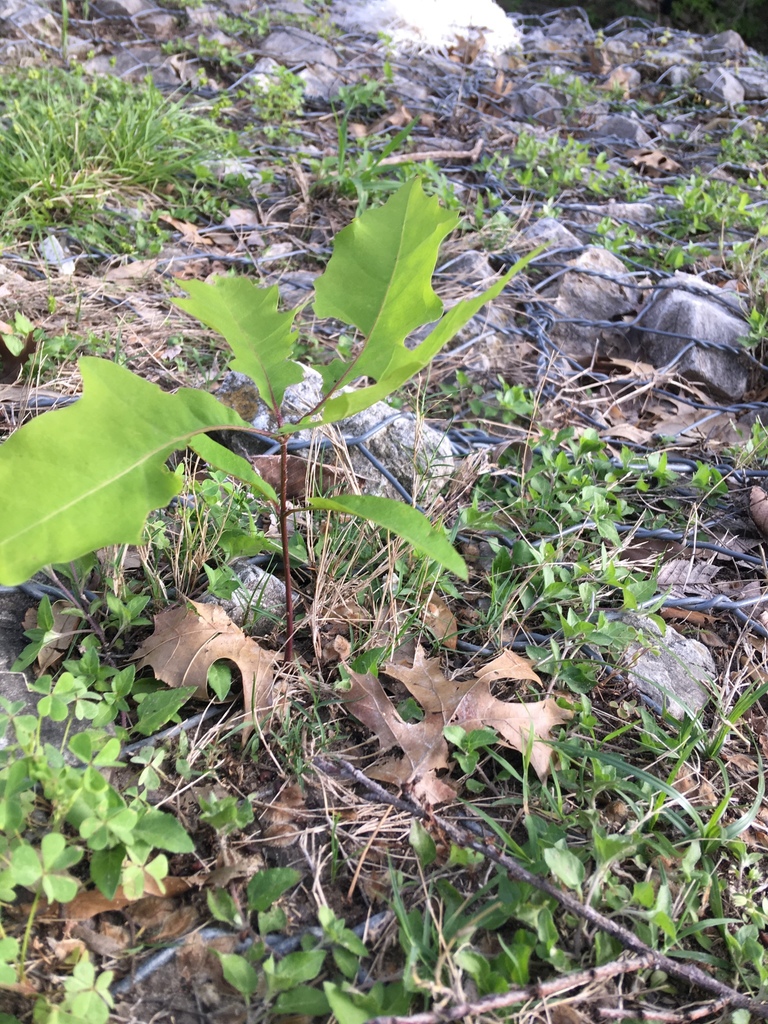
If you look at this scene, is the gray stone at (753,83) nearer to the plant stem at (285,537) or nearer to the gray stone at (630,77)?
the gray stone at (630,77)

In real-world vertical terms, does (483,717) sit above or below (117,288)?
below

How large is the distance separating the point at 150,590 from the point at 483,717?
0.67 m

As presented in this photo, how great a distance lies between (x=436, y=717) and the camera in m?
1.16

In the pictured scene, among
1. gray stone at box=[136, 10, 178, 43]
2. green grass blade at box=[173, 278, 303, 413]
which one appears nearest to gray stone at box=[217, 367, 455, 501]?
green grass blade at box=[173, 278, 303, 413]

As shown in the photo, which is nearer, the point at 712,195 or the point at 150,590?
the point at 150,590

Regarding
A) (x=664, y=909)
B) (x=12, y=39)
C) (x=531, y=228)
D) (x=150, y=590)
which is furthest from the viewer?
(x=12, y=39)

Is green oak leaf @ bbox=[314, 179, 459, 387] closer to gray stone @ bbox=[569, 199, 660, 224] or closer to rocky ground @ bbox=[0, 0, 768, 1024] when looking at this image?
rocky ground @ bbox=[0, 0, 768, 1024]

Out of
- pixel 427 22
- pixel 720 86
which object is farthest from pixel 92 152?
pixel 720 86

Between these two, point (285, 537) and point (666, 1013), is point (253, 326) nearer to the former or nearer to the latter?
point (285, 537)

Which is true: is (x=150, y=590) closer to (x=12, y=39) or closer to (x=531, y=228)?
(x=531, y=228)

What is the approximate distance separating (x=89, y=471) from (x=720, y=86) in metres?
6.21

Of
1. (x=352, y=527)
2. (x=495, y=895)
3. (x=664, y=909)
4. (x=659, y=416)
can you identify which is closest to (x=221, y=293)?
(x=352, y=527)

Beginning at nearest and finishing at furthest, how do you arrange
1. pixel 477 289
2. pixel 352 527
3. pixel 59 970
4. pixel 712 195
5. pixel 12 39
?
pixel 59 970, pixel 352 527, pixel 477 289, pixel 712 195, pixel 12 39

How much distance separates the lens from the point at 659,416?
2262 millimetres
